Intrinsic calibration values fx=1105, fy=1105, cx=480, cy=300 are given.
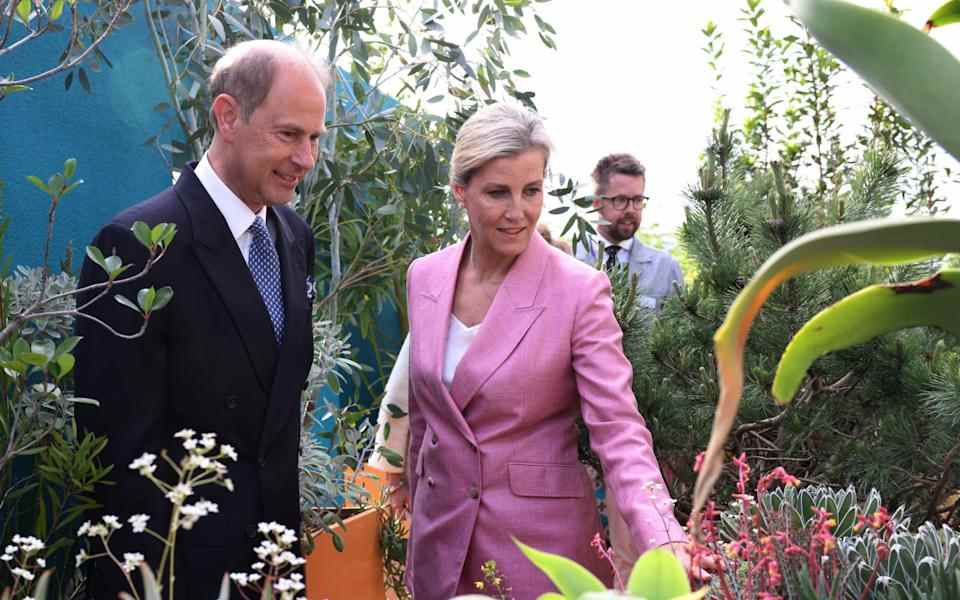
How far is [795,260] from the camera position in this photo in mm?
731

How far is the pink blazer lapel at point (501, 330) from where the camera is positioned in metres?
2.45

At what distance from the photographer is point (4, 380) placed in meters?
2.26

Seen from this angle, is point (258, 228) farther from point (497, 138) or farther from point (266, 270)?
point (497, 138)

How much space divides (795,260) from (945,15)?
0.41 m

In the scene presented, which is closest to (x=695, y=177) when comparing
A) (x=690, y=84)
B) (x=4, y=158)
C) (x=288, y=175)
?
(x=288, y=175)

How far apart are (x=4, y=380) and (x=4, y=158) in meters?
1.05

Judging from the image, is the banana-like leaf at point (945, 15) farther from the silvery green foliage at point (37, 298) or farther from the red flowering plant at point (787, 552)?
the silvery green foliage at point (37, 298)

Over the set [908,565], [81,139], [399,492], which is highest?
[81,139]

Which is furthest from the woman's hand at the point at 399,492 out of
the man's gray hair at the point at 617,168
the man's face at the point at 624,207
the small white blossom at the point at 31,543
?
the man's gray hair at the point at 617,168

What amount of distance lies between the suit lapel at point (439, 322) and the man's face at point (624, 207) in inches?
83.0

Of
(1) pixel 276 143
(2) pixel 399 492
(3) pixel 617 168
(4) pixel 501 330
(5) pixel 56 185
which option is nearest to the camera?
(5) pixel 56 185

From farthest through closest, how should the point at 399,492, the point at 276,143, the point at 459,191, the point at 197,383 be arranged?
the point at 399,492 → the point at 459,191 → the point at 276,143 → the point at 197,383

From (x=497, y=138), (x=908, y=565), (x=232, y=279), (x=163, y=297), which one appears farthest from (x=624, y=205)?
(x=908, y=565)

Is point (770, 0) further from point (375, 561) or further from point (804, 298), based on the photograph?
point (375, 561)
